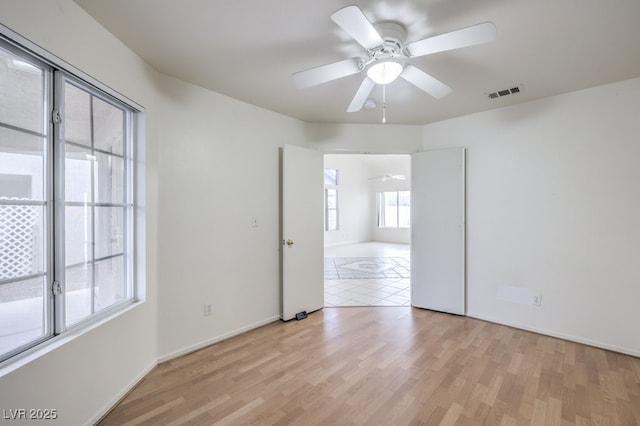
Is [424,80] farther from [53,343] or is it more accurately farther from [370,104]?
[53,343]

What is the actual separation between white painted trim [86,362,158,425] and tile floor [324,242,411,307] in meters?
2.24

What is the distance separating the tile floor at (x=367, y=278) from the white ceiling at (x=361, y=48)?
2.72m

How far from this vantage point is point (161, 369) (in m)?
2.35

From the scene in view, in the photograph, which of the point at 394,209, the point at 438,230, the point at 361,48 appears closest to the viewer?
the point at 361,48

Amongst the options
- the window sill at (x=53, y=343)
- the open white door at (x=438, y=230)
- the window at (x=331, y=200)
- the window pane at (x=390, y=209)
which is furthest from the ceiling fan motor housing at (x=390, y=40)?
the window pane at (x=390, y=209)

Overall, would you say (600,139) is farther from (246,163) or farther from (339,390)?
(246,163)

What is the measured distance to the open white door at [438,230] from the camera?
11.6 feet

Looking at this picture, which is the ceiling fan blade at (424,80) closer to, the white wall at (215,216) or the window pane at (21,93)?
the white wall at (215,216)

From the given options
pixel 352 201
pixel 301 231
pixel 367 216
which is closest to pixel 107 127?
pixel 301 231

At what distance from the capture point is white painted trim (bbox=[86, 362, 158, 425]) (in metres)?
1.76

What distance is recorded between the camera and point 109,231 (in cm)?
208

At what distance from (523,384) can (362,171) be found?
915 centimetres

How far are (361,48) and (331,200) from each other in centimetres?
778

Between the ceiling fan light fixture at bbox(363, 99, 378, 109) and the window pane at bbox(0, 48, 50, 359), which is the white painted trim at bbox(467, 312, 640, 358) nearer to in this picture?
the ceiling fan light fixture at bbox(363, 99, 378, 109)
